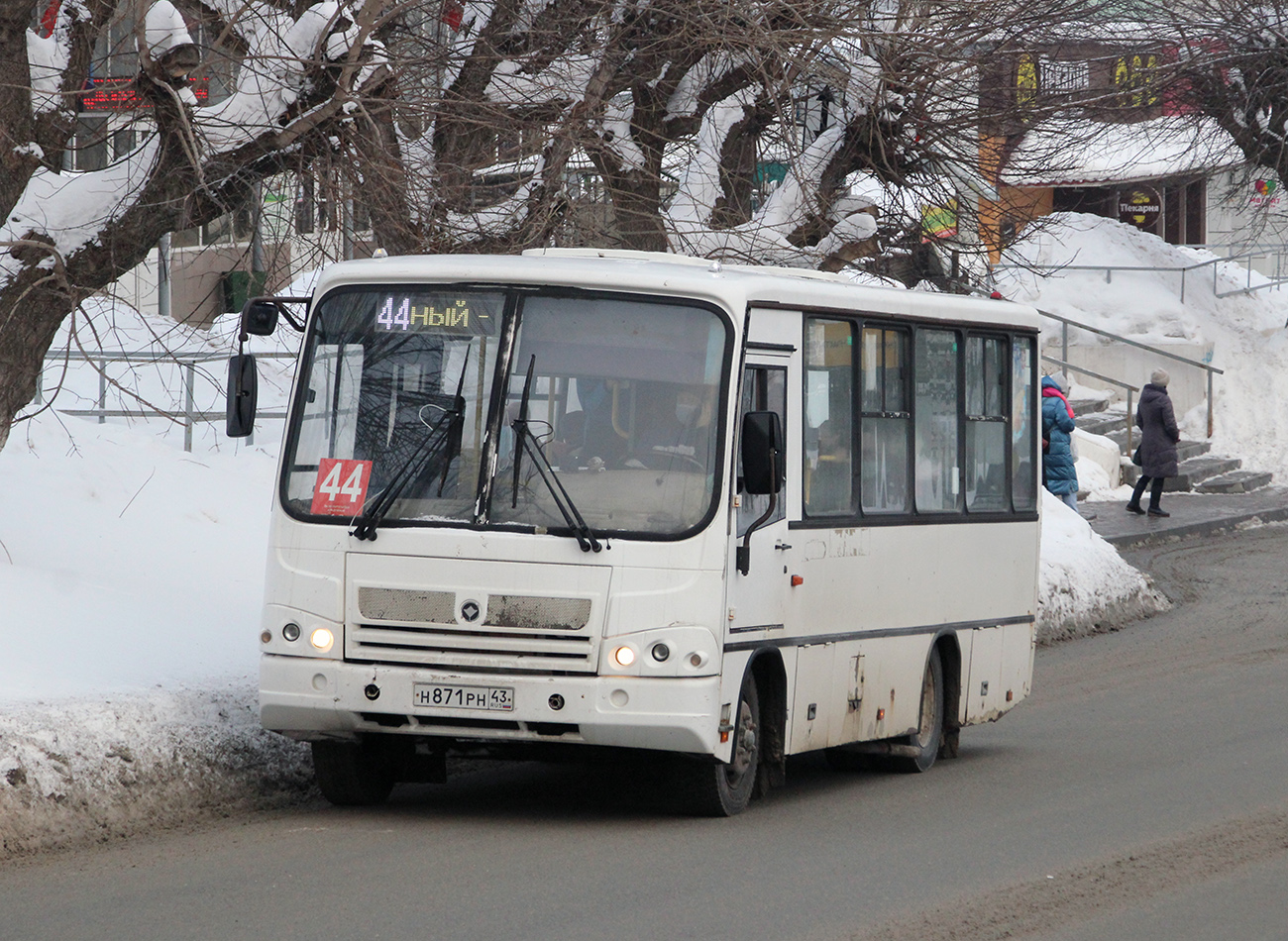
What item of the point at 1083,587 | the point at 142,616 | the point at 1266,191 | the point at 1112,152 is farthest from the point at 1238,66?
the point at 142,616

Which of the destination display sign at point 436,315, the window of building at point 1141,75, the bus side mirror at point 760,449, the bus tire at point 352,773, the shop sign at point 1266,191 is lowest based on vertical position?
the bus tire at point 352,773

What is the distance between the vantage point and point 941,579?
10.7m

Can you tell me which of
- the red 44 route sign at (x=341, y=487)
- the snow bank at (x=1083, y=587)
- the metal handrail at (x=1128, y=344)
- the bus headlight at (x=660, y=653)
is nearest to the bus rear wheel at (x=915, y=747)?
the bus headlight at (x=660, y=653)

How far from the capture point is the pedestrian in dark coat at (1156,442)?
1009 inches

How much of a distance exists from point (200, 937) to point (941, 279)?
48.8 feet

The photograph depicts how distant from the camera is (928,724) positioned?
10953mm

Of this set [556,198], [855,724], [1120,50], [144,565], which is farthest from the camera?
[1120,50]

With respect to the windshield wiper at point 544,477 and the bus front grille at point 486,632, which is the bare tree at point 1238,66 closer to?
the windshield wiper at point 544,477

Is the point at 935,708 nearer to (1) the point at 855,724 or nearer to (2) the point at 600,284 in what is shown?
(1) the point at 855,724

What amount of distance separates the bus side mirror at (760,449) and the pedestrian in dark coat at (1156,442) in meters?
18.3

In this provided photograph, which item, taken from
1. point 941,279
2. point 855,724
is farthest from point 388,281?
point 941,279

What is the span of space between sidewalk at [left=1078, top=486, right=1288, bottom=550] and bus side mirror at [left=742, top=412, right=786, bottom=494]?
1569 centimetres

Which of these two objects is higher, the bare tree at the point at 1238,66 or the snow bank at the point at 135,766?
the bare tree at the point at 1238,66

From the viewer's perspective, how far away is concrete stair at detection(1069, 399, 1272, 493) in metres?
29.9
